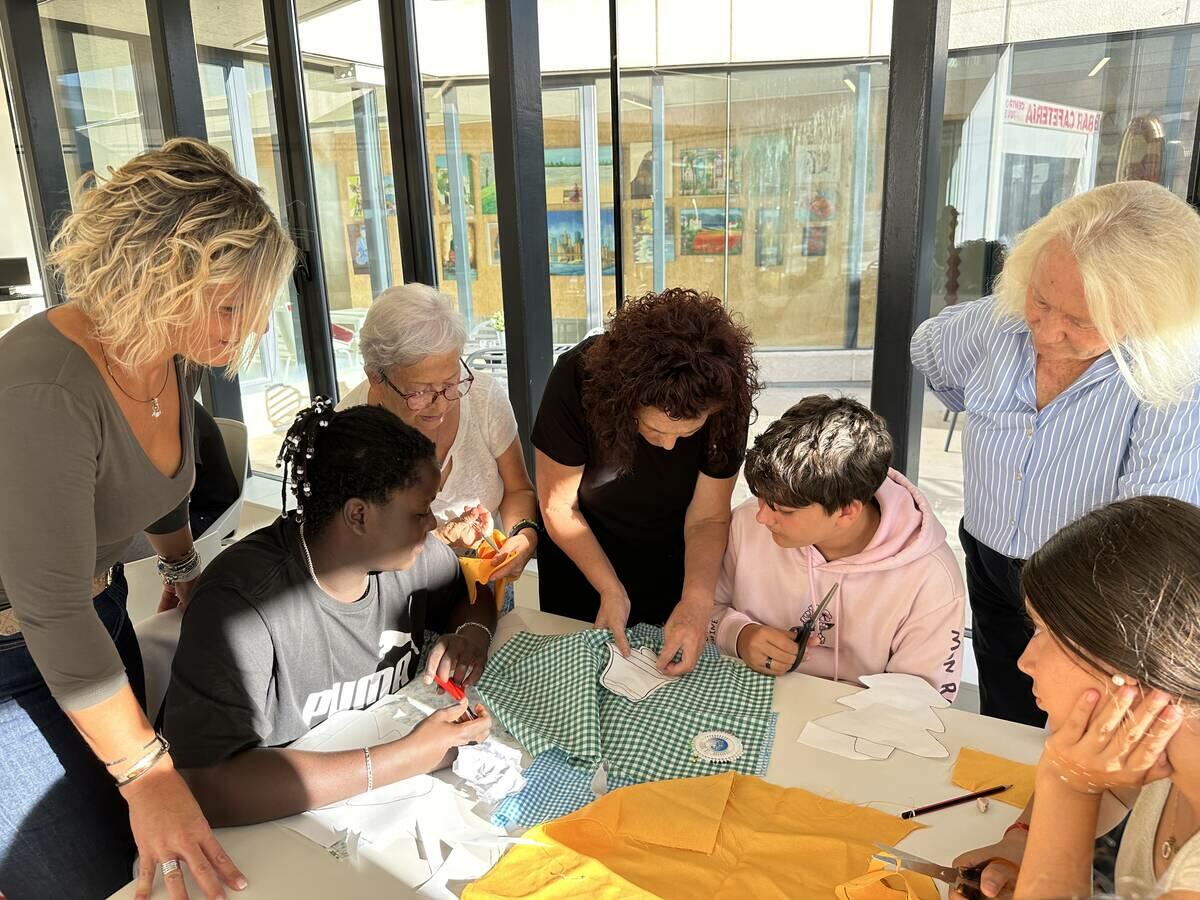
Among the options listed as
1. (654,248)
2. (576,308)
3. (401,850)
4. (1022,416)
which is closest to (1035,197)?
(1022,416)

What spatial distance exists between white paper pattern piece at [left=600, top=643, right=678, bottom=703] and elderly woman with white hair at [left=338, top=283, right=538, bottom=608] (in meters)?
0.44

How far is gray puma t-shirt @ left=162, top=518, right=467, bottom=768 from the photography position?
1233mm

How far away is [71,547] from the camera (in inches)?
44.9

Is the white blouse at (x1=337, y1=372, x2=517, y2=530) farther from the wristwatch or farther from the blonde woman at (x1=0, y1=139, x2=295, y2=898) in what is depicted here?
the blonde woman at (x1=0, y1=139, x2=295, y2=898)

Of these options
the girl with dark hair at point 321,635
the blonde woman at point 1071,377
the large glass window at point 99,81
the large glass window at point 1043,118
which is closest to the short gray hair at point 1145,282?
the blonde woman at point 1071,377

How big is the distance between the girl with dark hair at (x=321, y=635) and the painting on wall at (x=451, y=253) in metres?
2.26

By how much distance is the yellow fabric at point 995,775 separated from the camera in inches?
48.2

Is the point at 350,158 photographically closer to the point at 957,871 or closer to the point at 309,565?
the point at 309,565

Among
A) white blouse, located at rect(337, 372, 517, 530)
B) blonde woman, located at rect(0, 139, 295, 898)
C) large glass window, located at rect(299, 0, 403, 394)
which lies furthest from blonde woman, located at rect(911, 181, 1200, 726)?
large glass window, located at rect(299, 0, 403, 394)

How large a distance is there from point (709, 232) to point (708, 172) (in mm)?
247

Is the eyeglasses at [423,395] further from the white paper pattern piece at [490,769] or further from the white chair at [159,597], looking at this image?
the white paper pattern piece at [490,769]

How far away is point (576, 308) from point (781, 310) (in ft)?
3.01

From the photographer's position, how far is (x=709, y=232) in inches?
138

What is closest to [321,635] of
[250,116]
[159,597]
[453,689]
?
[453,689]
